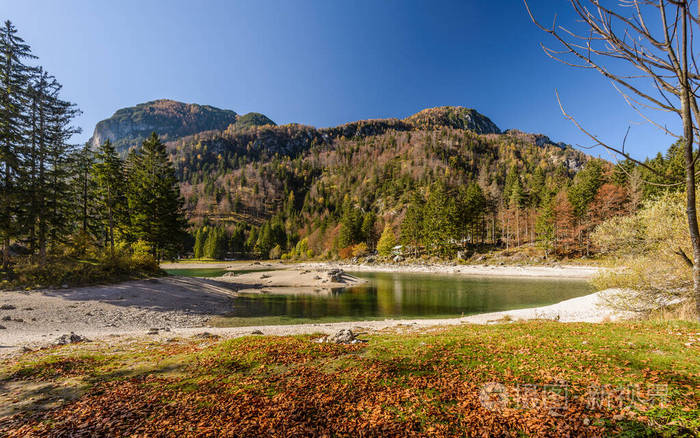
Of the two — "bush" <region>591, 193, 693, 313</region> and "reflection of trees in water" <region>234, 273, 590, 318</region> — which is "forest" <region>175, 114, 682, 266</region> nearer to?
"bush" <region>591, 193, 693, 313</region>

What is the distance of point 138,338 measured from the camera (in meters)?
11.2

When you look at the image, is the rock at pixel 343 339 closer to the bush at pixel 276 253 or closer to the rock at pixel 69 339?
the rock at pixel 69 339

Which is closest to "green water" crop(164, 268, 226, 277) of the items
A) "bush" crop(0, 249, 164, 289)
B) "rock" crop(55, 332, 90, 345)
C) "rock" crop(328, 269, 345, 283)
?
"bush" crop(0, 249, 164, 289)

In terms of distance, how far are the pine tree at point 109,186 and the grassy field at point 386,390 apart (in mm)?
27423

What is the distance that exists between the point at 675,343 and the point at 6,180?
3413cm

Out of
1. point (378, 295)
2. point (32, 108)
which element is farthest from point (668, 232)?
point (32, 108)

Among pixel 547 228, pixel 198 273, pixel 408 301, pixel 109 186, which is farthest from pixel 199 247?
pixel 547 228

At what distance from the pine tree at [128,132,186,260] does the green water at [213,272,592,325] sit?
44.1 feet

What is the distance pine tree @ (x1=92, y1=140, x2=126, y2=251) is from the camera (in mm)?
28000

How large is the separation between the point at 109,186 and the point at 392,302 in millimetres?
31792

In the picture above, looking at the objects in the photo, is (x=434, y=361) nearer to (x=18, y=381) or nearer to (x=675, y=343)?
(x=675, y=343)

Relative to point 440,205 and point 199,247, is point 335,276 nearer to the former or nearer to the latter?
point 440,205

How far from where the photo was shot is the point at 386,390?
4.89 m

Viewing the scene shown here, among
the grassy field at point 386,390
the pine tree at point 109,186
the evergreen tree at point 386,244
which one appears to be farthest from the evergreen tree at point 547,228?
the pine tree at point 109,186
